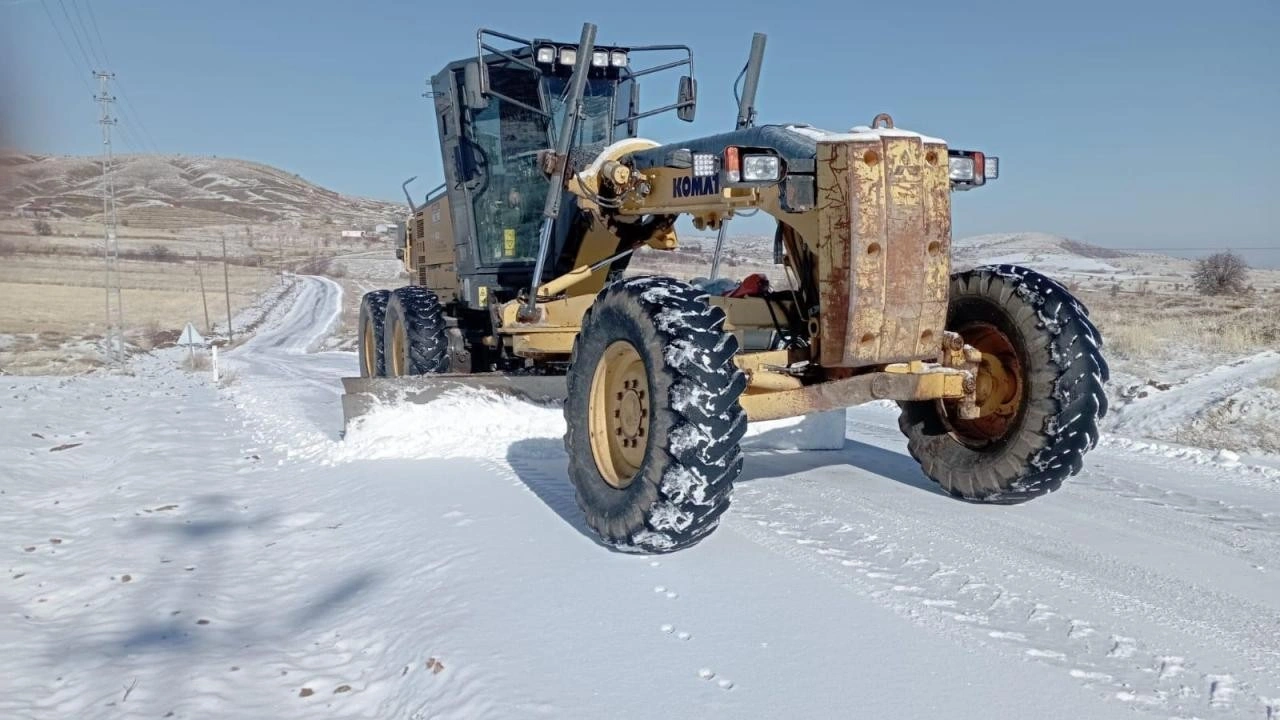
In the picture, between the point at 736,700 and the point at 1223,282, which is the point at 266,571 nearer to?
the point at 736,700

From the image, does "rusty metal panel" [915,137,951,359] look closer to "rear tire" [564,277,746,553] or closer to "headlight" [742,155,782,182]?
"headlight" [742,155,782,182]

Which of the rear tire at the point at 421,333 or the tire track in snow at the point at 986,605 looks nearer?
→ the tire track in snow at the point at 986,605

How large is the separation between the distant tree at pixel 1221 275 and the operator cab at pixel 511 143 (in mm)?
33026

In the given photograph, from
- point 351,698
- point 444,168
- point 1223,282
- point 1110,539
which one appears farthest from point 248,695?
point 1223,282

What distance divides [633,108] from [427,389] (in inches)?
121

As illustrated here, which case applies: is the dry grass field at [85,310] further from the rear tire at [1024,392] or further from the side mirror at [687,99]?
the side mirror at [687,99]

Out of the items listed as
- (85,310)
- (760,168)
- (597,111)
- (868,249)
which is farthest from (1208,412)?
(85,310)

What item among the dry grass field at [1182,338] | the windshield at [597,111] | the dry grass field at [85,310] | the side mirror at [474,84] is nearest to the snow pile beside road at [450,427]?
the side mirror at [474,84]

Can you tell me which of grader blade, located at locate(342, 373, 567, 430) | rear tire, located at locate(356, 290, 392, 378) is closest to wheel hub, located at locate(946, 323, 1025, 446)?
grader blade, located at locate(342, 373, 567, 430)

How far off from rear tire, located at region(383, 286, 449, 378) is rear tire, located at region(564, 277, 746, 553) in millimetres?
4273

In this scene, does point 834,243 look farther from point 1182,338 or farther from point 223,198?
point 223,198

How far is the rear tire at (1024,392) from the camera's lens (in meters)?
4.72

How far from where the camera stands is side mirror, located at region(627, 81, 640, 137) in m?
8.09

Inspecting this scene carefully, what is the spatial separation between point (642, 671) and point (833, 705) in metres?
0.66
